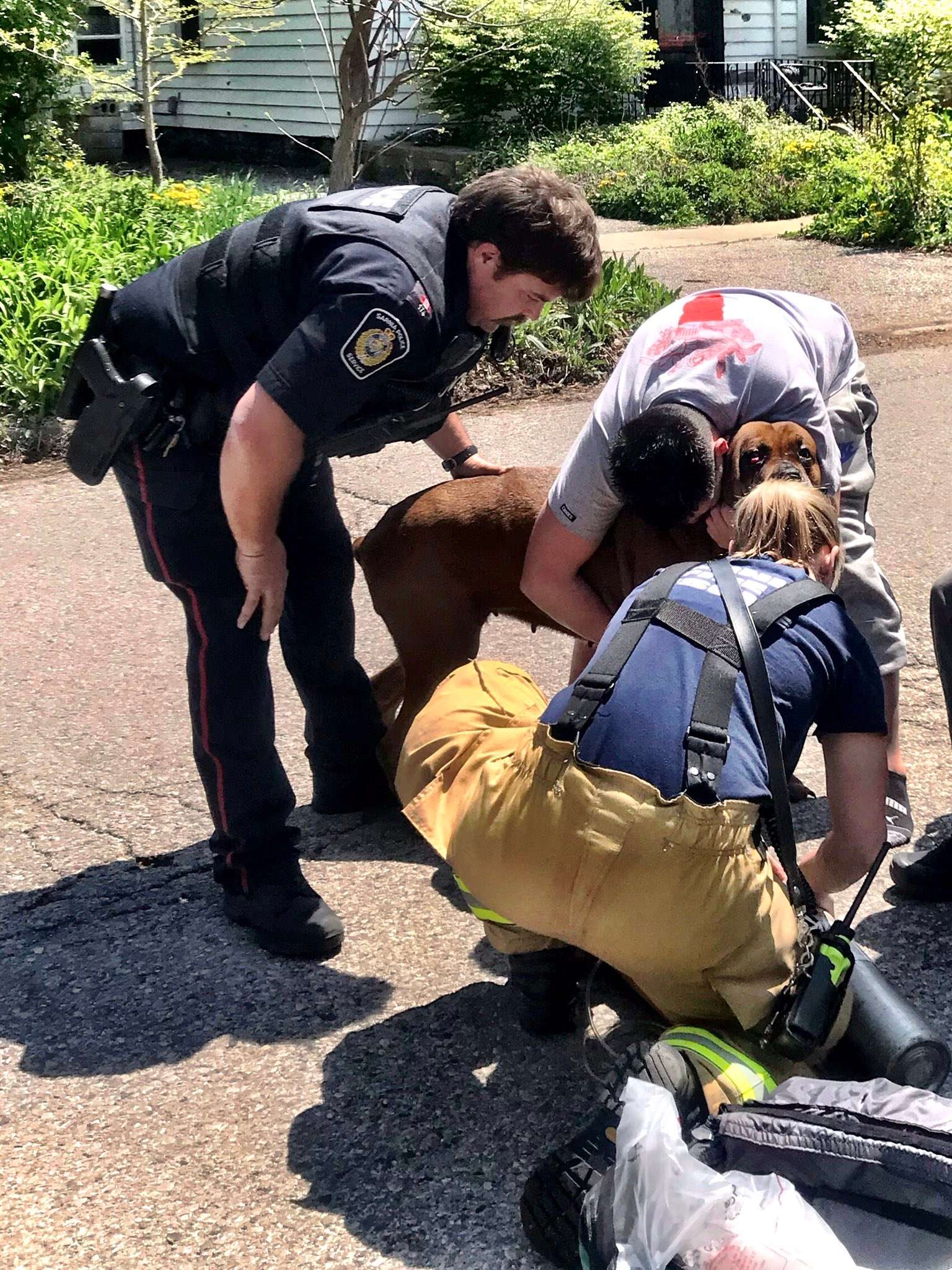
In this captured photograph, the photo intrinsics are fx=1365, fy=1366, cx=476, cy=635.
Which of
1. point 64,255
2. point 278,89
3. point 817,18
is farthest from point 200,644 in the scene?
point 817,18

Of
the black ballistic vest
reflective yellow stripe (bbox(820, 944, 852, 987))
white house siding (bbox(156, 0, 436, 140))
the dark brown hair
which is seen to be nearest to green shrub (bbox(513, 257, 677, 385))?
the black ballistic vest

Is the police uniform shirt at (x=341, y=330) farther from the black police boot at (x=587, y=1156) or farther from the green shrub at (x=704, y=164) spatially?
the green shrub at (x=704, y=164)

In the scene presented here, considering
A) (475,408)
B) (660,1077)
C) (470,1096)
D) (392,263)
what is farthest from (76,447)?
(475,408)

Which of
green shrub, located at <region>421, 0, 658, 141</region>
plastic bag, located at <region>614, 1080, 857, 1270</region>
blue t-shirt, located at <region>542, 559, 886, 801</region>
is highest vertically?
green shrub, located at <region>421, 0, 658, 141</region>

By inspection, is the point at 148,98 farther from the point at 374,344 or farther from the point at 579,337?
the point at 374,344

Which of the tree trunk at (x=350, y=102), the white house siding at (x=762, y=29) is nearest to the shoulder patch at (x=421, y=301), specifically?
the tree trunk at (x=350, y=102)

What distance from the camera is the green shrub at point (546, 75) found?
1584 centimetres

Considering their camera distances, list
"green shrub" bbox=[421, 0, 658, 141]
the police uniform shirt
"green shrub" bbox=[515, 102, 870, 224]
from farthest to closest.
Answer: "green shrub" bbox=[421, 0, 658, 141] < "green shrub" bbox=[515, 102, 870, 224] < the police uniform shirt

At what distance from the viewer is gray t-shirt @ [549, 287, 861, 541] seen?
294cm

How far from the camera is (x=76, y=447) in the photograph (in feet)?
9.77

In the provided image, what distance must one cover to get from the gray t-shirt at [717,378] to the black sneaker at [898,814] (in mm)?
890

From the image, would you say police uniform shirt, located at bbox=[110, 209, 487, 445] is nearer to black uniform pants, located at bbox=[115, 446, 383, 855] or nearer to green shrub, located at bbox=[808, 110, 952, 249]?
black uniform pants, located at bbox=[115, 446, 383, 855]

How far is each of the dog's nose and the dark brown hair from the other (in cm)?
55

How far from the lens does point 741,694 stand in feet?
7.36
